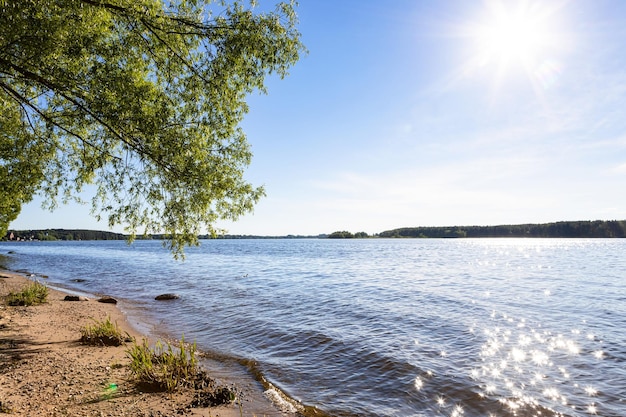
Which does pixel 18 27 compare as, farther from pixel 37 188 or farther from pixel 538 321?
pixel 538 321

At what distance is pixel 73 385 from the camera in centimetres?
823

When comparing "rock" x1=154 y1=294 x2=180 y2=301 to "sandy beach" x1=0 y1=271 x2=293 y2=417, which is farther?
"rock" x1=154 y1=294 x2=180 y2=301

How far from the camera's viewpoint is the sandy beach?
7.12 meters

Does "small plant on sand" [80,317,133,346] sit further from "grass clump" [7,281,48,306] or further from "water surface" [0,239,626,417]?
"grass clump" [7,281,48,306]

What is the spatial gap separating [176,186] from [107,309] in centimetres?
1152

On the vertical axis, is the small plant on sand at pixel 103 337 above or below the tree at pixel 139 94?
below

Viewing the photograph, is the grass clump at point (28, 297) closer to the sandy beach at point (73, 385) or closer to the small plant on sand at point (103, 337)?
the sandy beach at point (73, 385)

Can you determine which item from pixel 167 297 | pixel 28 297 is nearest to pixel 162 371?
pixel 28 297

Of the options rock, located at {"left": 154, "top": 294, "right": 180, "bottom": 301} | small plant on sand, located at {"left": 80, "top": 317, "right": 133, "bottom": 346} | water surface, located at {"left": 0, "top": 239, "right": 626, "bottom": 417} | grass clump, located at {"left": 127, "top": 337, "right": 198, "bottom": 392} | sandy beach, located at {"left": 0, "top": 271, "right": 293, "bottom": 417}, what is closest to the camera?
sandy beach, located at {"left": 0, "top": 271, "right": 293, "bottom": 417}

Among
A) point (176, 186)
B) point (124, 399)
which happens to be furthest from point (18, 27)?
point (124, 399)

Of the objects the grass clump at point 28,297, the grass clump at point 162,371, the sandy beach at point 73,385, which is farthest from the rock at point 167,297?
the grass clump at point 162,371

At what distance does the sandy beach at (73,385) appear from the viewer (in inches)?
280

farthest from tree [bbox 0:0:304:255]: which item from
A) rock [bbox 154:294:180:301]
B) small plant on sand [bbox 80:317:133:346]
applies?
rock [bbox 154:294:180:301]

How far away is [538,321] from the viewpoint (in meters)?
17.5
